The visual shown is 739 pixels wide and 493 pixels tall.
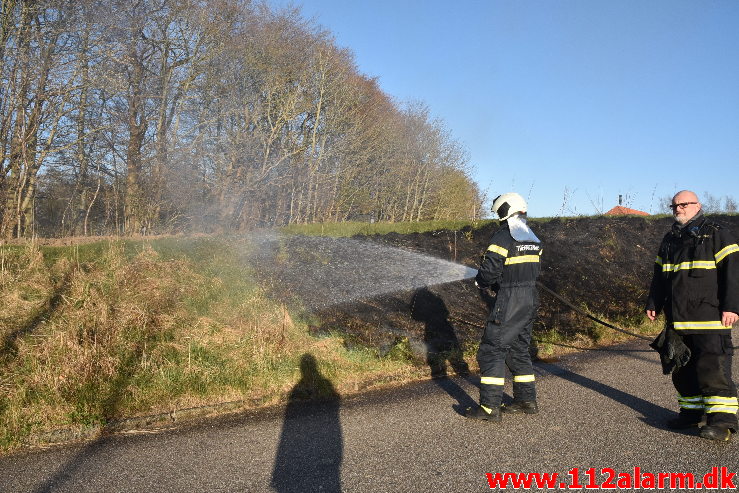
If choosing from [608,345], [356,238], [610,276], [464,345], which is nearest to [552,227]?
[610,276]

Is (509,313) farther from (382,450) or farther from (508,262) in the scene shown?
(382,450)

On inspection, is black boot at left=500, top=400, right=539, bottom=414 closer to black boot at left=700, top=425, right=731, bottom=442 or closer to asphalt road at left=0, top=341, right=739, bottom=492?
asphalt road at left=0, top=341, right=739, bottom=492

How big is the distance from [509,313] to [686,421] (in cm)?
158

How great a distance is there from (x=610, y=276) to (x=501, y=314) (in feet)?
→ 23.4

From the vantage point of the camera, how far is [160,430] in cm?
464

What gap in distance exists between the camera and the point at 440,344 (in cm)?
709

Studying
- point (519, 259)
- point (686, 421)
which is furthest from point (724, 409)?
point (519, 259)

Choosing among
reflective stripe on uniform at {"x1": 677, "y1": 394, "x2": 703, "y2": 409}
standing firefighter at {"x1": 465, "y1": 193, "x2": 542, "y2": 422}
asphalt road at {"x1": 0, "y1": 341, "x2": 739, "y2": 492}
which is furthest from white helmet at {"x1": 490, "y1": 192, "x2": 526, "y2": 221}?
reflective stripe on uniform at {"x1": 677, "y1": 394, "x2": 703, "y2": 409}

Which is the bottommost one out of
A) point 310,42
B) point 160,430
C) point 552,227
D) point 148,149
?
point 160,430

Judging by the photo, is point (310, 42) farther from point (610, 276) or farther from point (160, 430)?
point (160, 430)

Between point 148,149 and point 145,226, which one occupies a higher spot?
point 148,149

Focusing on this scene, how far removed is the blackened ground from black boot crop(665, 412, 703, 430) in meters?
2.46

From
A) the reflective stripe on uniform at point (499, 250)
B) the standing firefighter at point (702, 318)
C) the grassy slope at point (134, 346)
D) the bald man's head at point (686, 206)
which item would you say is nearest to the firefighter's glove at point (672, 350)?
the standing firefighter at point (702, 318)

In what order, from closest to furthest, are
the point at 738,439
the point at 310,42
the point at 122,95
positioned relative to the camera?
1. the point at 738,439
2. the point at 122,95
3. the point at 310,42
